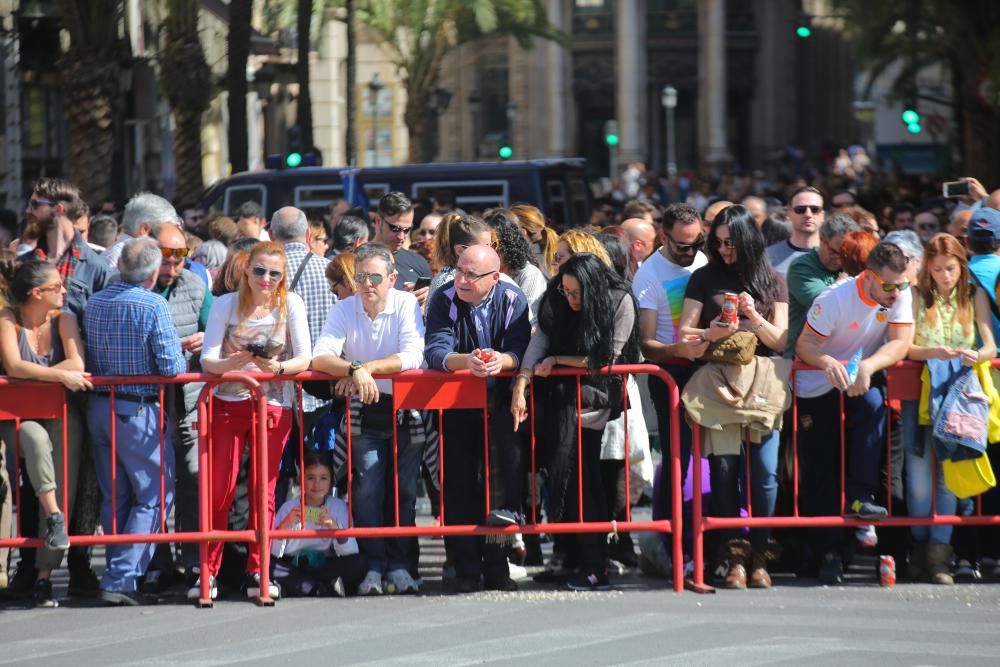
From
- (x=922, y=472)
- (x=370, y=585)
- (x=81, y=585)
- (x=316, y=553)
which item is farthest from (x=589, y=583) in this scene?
(x=81, y=585)

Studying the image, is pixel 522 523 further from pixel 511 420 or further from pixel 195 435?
pixel 195 435

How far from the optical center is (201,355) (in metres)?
8.71

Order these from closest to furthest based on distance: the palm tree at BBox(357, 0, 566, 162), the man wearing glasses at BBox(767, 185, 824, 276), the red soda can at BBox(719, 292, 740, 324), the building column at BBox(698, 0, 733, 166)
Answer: the red soda can at BBox(719, 292, 740, 324), the man wearing glasses at BBox(767, 185, 824, 276), the palm tree at BBox(357, 0, 566, 162), the building column at BBox(698, 0, 733, 166)

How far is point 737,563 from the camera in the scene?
876cm

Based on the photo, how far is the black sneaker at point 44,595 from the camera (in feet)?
28.3

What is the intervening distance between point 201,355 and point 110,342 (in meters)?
0.48

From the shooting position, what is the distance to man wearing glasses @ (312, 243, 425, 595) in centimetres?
871

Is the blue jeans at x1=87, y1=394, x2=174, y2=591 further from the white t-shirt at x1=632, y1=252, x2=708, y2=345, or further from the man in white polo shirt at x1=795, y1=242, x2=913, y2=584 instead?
the man in white polo shirt at x1=795, y1=242, x2=913, y2=584

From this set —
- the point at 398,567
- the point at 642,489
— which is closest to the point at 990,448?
the point at 642,489

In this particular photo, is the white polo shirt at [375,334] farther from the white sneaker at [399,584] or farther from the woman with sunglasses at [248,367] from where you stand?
the white sneaker at [399,584]

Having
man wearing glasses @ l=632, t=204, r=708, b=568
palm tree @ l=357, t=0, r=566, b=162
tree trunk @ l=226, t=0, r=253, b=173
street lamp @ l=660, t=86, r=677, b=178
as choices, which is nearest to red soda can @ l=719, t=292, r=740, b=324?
man wearing glasses @ l=632, t=204, r=708, b=568

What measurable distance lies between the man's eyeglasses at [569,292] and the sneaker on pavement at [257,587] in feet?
6.78

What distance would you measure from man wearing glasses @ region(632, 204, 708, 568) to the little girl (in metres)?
1.66

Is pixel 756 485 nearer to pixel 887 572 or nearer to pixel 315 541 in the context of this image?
pixel 887 572
